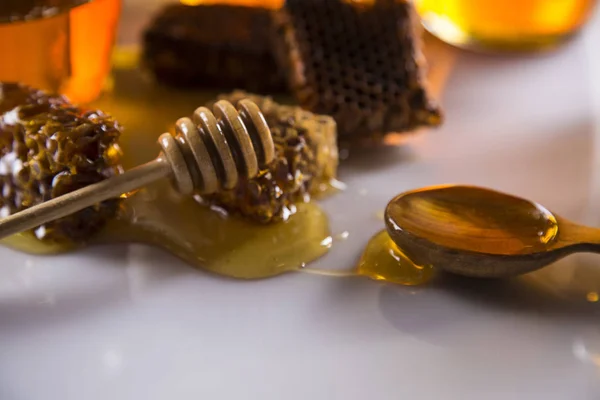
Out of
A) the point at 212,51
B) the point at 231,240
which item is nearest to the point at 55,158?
the point at 231,240

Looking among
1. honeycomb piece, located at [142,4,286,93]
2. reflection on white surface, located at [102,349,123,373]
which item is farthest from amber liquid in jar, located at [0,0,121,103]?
reflection on white surface, located at [102,349,123,373]

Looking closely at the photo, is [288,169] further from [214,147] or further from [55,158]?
[55,158]

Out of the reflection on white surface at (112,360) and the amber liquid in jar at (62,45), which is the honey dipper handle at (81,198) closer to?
the reflection on white surface at (112,360)

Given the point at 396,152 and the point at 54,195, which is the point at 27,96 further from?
the point at 396,152

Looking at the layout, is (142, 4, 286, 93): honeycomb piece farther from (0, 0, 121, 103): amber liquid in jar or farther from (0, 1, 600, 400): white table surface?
(0, 1, 600, 400): white table surface

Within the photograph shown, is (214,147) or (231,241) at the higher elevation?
(214,147)

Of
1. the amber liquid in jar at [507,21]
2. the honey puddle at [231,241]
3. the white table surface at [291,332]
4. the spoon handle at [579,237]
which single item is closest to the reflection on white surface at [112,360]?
the white table surface at [291,332]
